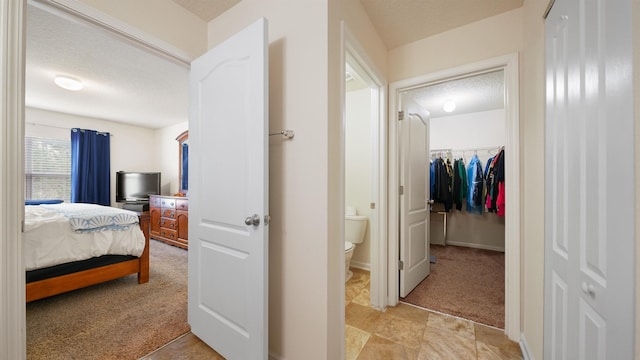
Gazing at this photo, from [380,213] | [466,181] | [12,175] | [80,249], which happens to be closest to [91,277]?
[80,249]

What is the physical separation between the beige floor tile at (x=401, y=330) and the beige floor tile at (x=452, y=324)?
102mm

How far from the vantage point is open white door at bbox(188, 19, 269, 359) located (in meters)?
1.24

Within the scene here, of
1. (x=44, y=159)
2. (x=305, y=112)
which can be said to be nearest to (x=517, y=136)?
(x=305, y=112)

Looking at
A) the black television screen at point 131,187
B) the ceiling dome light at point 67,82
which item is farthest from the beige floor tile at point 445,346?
the black television screen at point 131,187

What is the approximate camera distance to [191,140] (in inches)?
66.8

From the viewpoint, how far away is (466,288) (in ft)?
7.94

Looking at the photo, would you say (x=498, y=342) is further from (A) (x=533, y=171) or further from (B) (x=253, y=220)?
(B) (x=253, y=220)

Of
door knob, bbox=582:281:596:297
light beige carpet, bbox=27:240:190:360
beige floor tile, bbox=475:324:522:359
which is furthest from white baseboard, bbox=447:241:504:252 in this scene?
light beige carpet, bbox=27:240:190:360

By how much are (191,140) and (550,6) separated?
2179mm

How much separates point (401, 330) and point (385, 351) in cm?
28

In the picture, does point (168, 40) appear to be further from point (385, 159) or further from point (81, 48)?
point (385, 159)

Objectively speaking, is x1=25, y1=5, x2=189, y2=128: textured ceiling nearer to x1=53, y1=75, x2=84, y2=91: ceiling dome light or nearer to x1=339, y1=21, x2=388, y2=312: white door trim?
x1=53, y1=75, x2=84, y2=91: ceiling dome light

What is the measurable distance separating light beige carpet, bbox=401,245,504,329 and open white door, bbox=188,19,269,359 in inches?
60.9

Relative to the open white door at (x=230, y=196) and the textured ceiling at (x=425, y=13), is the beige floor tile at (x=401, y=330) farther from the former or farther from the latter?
the textured ceiling at (x=425, y=13)
